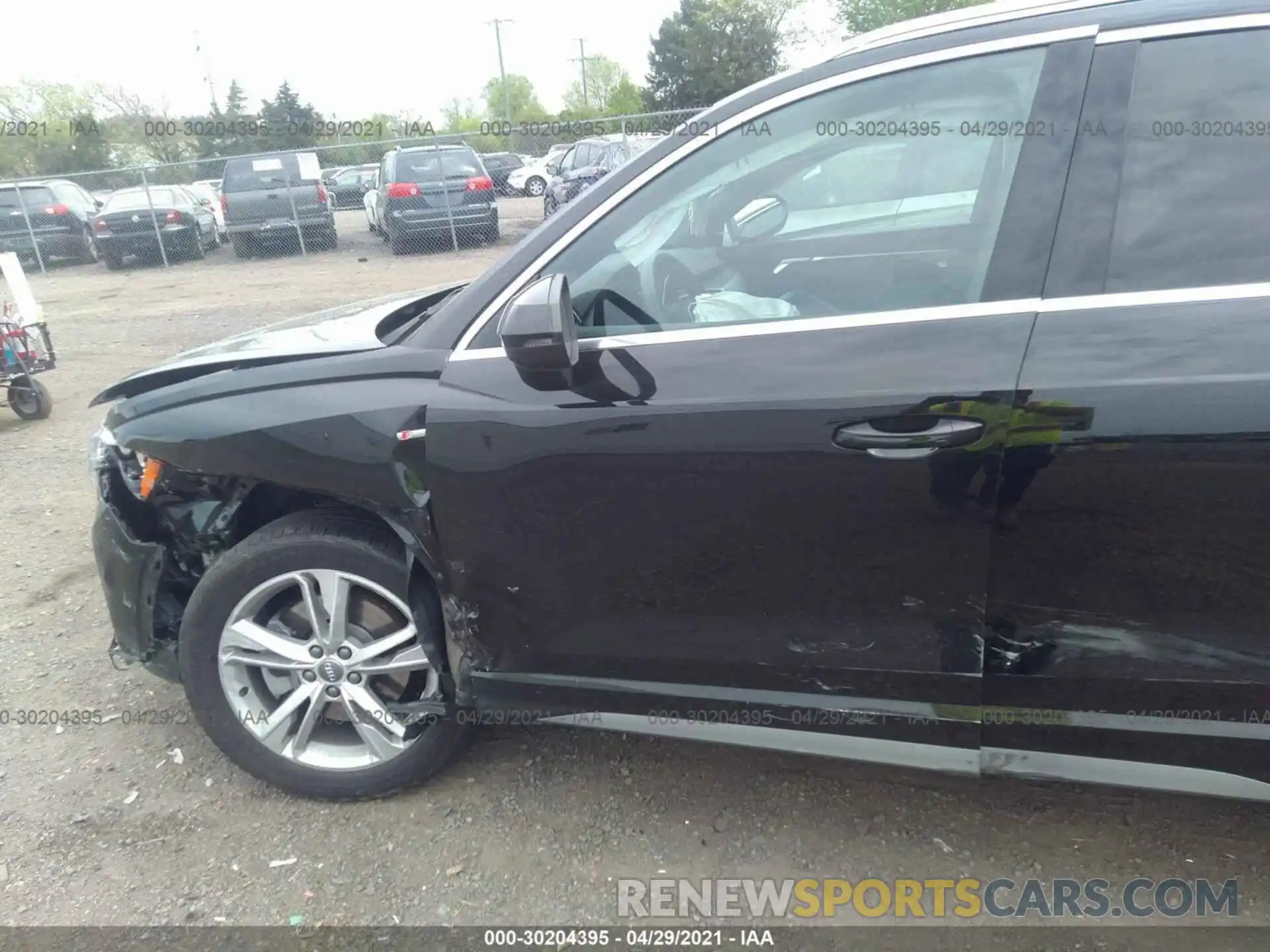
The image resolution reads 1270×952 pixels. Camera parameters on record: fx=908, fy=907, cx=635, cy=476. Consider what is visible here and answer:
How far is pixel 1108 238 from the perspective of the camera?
6.18ft

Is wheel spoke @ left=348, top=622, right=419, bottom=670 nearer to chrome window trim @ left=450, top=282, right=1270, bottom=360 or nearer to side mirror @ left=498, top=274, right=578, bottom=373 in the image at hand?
chrome window trim @ left=450, top=282, right=1270, bottom=360

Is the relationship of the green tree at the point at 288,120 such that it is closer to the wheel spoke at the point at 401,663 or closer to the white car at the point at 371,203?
the white car at the point at 371,203

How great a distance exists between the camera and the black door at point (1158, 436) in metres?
1.78

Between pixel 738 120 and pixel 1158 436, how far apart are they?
115 cm

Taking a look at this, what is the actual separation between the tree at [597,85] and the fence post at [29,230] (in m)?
45.0

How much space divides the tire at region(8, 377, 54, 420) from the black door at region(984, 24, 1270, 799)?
713cm

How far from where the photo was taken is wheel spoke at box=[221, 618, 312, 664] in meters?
2.58

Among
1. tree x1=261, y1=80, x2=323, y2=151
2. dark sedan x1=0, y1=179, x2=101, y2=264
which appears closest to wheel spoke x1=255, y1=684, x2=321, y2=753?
dark sedan x1=0, y1=179, x2=101, y2=264

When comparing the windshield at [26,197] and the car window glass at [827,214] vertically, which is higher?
the car window glass at [827,214]

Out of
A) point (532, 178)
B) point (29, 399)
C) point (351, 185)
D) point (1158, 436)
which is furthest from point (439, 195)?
point (1158, 436)

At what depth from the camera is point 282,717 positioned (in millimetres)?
2639

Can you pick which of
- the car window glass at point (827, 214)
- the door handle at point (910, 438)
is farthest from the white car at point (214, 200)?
the door handle at point (910, 438)

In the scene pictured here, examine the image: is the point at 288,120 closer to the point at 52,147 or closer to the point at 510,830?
the point at 52,147

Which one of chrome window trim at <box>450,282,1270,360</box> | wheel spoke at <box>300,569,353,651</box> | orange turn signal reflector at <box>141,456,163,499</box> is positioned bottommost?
wheel spoke at <box>300,569,353,651</box>
